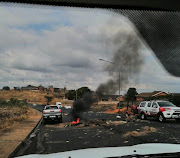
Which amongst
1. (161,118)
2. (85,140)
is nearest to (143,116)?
(161,118)

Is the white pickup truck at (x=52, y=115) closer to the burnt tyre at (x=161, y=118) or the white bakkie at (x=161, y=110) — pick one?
Result: the white bakkie at (x=161, y=110)

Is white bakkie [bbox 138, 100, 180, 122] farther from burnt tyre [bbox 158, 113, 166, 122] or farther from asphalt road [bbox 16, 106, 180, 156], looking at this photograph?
asphalt road [bbox 16, 106, 180, 156]

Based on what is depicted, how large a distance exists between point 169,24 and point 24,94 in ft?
409

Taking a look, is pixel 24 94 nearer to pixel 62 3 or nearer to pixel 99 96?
pixel 99 96

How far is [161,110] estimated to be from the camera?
58.6ft

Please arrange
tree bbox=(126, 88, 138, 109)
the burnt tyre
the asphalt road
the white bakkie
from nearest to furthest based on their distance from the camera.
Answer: the asphalt road < the white bakkie < the burnt tyre < tree bbox=(126, 88, 138, 109)

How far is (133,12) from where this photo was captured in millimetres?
3586

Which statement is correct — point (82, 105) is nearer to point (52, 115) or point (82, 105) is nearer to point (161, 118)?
point (52, 115)

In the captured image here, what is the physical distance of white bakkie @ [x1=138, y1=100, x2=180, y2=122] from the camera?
17438 mm

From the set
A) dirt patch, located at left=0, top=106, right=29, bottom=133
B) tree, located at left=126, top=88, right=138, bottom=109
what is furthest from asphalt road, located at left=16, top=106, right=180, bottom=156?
tree, located at left=126, top=88, right=138, bottom=109

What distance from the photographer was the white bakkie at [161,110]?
1744cm

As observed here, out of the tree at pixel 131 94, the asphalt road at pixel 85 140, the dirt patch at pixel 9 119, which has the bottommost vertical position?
the dirt patch at pixel 9 119

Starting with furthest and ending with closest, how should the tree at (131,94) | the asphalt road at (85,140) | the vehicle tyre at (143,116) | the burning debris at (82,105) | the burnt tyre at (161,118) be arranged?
the tree at (131,94)
the burning debris at (82,105)
the vehicle tyre at (143,116)
the burnt tyre at (161,118)
the asphalt road at (85,140)

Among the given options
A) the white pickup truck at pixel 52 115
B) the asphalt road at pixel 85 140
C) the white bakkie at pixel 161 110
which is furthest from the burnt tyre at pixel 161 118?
the white pickup truck at pixel 52 115
